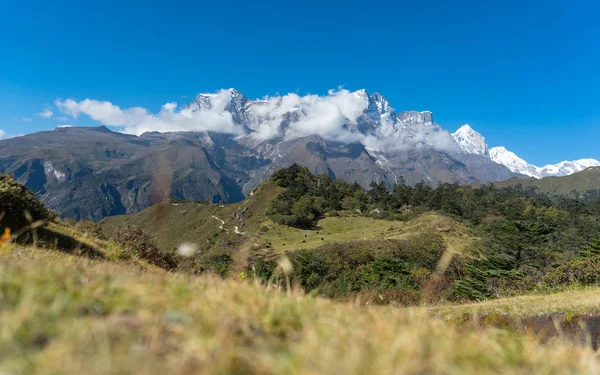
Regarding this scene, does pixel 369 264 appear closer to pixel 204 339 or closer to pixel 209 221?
pixel 204 339

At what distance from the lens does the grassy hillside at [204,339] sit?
1.55 meters

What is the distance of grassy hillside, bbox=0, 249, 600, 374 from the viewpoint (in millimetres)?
1552

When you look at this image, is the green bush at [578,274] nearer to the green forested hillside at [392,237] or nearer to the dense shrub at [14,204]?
the green forested hillside at [392,237]

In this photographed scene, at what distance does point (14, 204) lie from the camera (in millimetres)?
9992

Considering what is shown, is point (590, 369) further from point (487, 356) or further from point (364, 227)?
point (364, 227)

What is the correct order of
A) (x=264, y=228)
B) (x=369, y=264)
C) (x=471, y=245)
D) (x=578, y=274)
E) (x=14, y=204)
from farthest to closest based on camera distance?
(x=264, y=228), (x=471, y=245), (x=369, y=264), (x=578, y=274), (x=14, y=204)

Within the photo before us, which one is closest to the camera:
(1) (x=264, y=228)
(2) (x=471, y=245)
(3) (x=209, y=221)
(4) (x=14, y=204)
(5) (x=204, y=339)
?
(5) (x=204, y=339)

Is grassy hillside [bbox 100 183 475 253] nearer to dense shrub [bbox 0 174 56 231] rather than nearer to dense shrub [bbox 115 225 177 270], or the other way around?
dense shrub [bbox 115 225 177 270]

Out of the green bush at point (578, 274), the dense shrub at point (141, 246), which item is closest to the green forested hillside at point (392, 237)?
the green bush at point (578, 274)

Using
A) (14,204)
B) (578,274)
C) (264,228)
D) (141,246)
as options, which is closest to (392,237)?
(264,228)

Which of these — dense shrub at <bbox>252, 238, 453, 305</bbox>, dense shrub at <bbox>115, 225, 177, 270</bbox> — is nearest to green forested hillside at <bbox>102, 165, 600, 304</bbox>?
dense shrub at <bbox>252, 238, 453, 305</bbox>

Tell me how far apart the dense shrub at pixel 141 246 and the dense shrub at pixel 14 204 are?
4283 mm

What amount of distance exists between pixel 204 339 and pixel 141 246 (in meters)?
15.5

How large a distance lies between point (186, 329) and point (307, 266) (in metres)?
49.0
